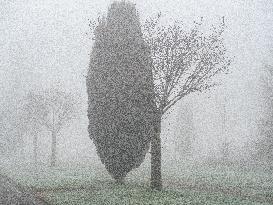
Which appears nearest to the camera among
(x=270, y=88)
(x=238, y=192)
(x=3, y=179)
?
(x=3, y=179)

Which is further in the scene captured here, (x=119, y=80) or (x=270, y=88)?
(x=270, y=88)

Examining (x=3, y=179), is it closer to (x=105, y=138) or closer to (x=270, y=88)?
(x=105, y=138)

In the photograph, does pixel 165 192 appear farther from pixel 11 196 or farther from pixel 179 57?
pixel 11 196

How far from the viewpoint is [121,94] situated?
1045 inches

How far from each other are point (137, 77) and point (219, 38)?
5.85 meters

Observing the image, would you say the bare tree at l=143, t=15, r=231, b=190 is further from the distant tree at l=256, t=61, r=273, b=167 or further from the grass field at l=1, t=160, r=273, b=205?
the distant tree at l=256, t=61, r=273, b=167

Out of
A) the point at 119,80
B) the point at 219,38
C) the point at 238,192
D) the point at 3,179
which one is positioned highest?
the point at 219,38

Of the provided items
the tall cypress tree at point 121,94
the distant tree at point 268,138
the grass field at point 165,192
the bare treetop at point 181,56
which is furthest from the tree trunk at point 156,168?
the distant tree at point 268,138

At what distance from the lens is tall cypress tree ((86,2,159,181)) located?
85.1ft

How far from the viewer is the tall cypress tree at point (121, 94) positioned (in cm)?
2594

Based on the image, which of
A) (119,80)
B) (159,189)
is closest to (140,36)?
(119,80)

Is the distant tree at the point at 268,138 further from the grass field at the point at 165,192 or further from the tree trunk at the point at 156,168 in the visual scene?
the tree trunk at the point at 156,168

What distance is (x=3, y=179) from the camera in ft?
56.2

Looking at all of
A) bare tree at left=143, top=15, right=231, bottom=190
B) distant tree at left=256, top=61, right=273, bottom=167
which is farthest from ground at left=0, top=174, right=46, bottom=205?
distant tree at left=256, top=61, right=273, bottom=167
